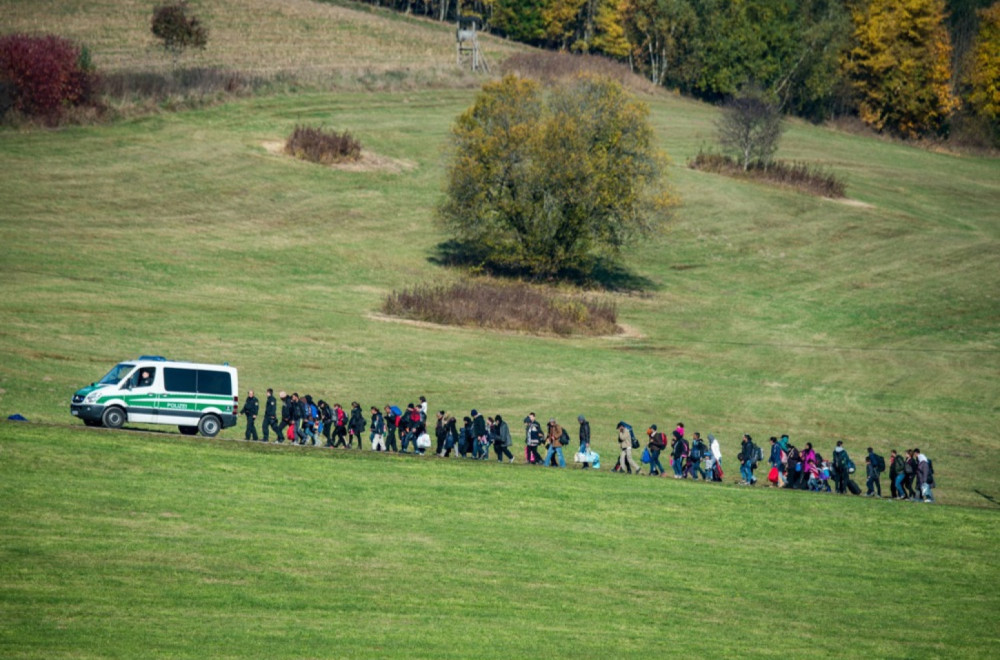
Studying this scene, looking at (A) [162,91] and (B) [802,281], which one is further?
(A) [162,91]

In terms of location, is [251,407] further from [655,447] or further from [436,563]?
[436,563]

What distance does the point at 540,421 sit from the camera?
135 feet

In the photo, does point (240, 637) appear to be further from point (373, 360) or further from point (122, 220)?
point (122, 220)

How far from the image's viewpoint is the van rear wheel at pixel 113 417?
31812mm

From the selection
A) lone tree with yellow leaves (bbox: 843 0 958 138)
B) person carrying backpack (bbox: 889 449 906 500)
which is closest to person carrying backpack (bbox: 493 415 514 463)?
person carrying backpack (bbox: 889 449 906 500)

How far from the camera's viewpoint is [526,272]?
6988cm

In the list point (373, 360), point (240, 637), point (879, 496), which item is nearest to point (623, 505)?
point (879, 496)

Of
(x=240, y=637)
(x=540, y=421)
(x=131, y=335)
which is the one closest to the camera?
(x=240, y=637)

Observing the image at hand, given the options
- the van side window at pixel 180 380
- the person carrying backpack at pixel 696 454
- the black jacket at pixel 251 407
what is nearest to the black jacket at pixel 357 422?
the black jacket at pixel 251 407

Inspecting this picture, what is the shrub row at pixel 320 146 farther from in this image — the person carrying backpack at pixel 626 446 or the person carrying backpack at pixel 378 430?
the person carrying backpack at pixel 626 446

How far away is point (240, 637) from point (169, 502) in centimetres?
799

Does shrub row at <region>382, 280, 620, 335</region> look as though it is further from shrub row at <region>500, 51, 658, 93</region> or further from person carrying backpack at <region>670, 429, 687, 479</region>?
shrub row at <region>500, 51, 658, 93</region>

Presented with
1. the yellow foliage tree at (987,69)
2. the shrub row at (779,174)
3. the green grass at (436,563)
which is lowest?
the green grass at (436,563)

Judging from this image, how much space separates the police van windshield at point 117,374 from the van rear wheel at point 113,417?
29.9 inches
